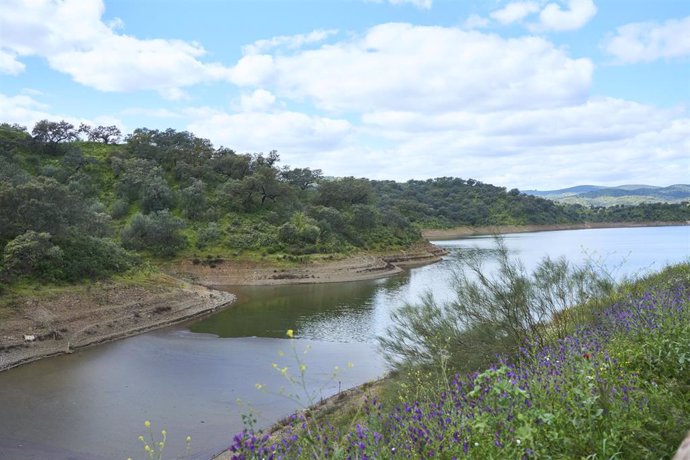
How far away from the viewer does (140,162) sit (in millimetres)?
67750

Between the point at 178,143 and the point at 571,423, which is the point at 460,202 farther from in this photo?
the point at 571,423

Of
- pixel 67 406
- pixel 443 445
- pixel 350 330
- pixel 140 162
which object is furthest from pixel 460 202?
pixel 443 445

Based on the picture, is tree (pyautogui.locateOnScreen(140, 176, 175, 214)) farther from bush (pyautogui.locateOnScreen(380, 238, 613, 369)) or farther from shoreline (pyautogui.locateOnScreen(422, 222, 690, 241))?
shoreline (pyautogui.locateOnScreen(422, 222, 690, 241))

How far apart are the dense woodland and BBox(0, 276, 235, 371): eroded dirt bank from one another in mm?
2263

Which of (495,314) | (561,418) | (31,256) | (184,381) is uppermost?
(31,256)

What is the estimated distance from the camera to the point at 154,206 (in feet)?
197

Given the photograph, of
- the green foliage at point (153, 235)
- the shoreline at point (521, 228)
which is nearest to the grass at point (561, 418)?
the green foliage at point (153, 235)

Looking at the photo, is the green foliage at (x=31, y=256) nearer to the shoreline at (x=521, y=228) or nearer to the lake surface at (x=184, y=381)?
the lake surface at (x=184, y=381)

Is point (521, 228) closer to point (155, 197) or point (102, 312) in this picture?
point (155, 197)

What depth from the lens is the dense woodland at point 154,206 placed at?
1245 inches

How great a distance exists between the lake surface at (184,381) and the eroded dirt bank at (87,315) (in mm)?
1152

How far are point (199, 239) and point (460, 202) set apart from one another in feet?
318

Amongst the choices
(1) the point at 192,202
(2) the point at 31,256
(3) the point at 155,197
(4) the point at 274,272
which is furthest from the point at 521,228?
(2) the point at 31,256

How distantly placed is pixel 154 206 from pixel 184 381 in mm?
44719
